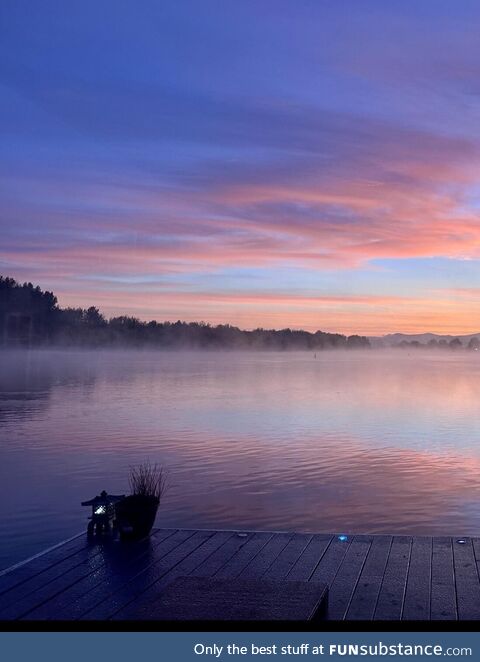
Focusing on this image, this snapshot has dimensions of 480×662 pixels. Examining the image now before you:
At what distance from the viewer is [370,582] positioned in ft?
22.6

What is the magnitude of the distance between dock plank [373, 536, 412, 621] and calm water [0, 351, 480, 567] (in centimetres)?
541

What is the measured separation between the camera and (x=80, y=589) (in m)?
6.60

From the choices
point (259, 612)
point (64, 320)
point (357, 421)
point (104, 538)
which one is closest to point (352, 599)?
point (259, 612)

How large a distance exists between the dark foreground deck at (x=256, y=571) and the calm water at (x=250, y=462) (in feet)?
12.2

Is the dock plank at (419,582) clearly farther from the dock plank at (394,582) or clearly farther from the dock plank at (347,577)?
the dock plank at (347,577)

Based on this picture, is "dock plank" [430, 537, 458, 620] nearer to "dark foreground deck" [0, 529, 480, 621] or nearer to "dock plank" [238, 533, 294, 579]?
"dark foreground deck" [0, 529, 480, 621]

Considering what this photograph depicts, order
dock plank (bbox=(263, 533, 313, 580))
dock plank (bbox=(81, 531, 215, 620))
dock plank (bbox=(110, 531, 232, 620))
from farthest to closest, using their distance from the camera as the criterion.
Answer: dock plank (bbox=(263, 533, 313, 580)) < dock plank (bbox=(81, 531, 215, 620)) < dock plank (bbox=(110, 531, 232, 620))

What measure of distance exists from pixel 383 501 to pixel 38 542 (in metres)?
7.08

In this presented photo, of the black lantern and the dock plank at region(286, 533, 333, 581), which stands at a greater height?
the black lantern

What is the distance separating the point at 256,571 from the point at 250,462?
44.6 feet

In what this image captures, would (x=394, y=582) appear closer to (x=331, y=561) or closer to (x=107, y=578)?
(x=331, y=561)

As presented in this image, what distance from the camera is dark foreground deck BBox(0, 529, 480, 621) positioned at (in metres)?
6.11

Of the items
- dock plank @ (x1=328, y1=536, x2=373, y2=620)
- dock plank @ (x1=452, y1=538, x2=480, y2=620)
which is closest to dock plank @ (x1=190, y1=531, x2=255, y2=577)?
dock plank @ (x1=328, y1=536, x2=373, y2=620)

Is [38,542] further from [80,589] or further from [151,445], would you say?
[151,445]
